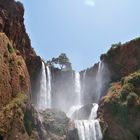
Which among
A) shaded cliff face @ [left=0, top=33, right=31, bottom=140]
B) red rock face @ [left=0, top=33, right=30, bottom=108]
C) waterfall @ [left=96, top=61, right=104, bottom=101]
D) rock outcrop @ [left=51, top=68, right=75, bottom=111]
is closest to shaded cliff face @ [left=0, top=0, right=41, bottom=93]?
red rock face @ [left=0, top=33, right=30, bottom=108]

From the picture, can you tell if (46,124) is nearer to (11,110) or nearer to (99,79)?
(11,110)

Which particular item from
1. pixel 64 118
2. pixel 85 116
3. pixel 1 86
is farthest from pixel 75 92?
pixel 1 86

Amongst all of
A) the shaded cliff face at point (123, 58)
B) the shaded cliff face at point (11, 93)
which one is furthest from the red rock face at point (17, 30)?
the shaded cliff face at point (123, 58)

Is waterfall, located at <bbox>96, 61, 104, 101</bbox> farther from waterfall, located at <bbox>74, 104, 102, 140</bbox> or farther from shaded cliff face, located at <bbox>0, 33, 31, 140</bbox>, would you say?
shaded cliff face, located at <bbox>0, 33, 31, 140</bbox>

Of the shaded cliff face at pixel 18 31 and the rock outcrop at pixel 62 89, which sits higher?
the shaded cliff face at pixel 18 31

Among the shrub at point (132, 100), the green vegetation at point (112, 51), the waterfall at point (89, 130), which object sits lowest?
the waterfall at point (89, 130)

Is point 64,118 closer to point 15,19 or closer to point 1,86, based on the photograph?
point 1,86

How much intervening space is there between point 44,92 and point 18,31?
45.1ft

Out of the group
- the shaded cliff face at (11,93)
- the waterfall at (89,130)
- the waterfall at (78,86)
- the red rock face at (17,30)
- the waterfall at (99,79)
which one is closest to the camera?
the shaded cliff face at (11,93)

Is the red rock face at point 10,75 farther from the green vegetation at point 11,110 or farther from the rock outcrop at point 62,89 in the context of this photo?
the rock outcrop at point 62,89

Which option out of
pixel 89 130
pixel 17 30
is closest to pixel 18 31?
pixel 17 30

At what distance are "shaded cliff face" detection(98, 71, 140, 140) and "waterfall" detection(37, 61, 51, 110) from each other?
15.9 metres

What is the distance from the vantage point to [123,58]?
63656 millimetres

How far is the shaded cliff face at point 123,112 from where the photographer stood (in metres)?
46.4
